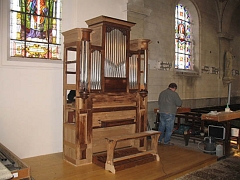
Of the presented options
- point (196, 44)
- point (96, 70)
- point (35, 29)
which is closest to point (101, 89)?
point (96, 70)

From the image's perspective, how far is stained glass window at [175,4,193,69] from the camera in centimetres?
989

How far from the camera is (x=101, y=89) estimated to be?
17.6ft

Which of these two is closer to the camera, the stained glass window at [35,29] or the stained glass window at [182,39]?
the stained glass window at [35,29]

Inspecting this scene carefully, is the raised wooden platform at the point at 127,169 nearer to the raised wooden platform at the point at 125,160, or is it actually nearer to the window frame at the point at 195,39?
the raised wooden platform at the point at 125,160

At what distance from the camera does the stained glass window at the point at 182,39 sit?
9.89m

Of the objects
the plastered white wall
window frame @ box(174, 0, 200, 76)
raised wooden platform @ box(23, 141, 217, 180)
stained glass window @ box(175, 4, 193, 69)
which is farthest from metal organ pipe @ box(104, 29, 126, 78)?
window frame @ box(174, 0, 200, 76)

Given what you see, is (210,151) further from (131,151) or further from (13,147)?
(13,147)

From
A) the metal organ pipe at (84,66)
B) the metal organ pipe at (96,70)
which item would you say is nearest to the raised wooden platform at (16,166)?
the metal organ pipe at (84,66)

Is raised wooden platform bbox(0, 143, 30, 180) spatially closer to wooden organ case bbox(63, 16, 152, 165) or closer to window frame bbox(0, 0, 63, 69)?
wooden organ case bbox(63, 16, 152, 165)

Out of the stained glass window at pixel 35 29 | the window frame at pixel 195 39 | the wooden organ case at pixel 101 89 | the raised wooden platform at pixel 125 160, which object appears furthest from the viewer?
the window frame at pixel 195 39

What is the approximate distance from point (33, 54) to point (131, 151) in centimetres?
304

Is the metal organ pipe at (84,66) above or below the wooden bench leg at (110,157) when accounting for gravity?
above

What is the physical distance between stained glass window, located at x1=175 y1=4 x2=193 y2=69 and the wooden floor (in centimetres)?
480

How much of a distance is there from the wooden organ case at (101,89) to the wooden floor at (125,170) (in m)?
0.33
